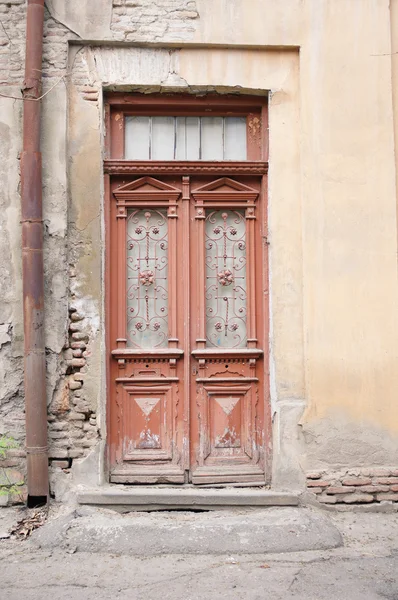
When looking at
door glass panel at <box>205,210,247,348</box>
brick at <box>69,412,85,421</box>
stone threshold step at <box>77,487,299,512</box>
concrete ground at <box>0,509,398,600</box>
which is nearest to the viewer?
concrete ground at <box>0,509,398,600</box>

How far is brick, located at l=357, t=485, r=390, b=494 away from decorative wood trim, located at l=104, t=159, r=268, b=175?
276 centimetres

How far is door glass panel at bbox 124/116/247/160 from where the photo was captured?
5.35 m

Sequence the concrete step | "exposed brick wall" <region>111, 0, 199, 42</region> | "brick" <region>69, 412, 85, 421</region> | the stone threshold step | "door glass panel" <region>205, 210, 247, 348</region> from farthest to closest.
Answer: "door glass panel" <region>205, 210, 247, 348</region>, "exposed brick wall" <region>111, 0, 199, 42</region>, "brick" <region>69, 412, 85, 421</region>, the stone threshold step, the concrete step

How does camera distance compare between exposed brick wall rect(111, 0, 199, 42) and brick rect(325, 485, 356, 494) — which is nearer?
brick rect(325, 485, 356, 494)

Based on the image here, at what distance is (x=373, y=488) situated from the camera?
194 inches

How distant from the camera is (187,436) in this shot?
520 centimetres

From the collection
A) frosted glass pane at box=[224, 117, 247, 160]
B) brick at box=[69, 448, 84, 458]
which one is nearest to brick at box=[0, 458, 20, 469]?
brick at box=[69, 448, 84, 458]

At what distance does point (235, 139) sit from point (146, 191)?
924 millimetres

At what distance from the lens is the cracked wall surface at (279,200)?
4973 millimetres

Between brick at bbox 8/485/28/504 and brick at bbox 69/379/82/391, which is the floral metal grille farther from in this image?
brick at bbox 8/485/28/504

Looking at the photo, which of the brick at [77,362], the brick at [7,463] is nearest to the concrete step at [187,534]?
the brick at [7,463]

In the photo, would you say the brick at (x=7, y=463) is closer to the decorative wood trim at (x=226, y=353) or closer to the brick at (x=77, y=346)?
the brick at (x=77, y=346)

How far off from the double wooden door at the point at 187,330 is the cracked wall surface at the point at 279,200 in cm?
24

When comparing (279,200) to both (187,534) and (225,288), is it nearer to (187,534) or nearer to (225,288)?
(225,288)
